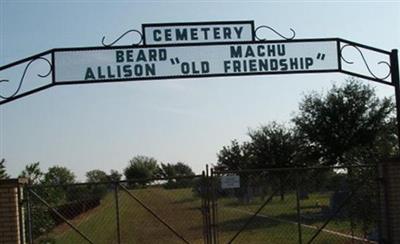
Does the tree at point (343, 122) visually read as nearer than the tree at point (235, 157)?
Yes

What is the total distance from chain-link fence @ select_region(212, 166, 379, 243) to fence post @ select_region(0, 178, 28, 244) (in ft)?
13.0

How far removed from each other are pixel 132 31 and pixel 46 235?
824 centimetres

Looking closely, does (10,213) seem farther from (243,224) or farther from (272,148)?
(272,148)

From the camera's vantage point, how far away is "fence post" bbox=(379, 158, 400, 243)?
1350cm

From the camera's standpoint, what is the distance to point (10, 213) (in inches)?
472

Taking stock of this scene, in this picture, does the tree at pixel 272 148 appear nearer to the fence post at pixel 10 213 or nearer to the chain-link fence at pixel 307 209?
the chain-link fence at pixel 307 209

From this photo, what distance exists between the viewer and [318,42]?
45.5 feet

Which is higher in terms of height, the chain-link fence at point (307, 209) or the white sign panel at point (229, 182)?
the white sign panel at point (229, 182)

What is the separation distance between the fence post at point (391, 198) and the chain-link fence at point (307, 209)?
13.9 inches

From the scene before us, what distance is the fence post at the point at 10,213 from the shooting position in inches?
A: 471

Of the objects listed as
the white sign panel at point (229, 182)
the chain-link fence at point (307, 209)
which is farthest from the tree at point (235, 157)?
Answer: the white sign panel at point (229, 182)

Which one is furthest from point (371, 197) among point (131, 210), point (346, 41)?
point (131, 210)

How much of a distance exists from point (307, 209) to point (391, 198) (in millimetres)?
19850

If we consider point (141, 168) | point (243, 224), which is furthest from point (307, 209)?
point (141, 168)
